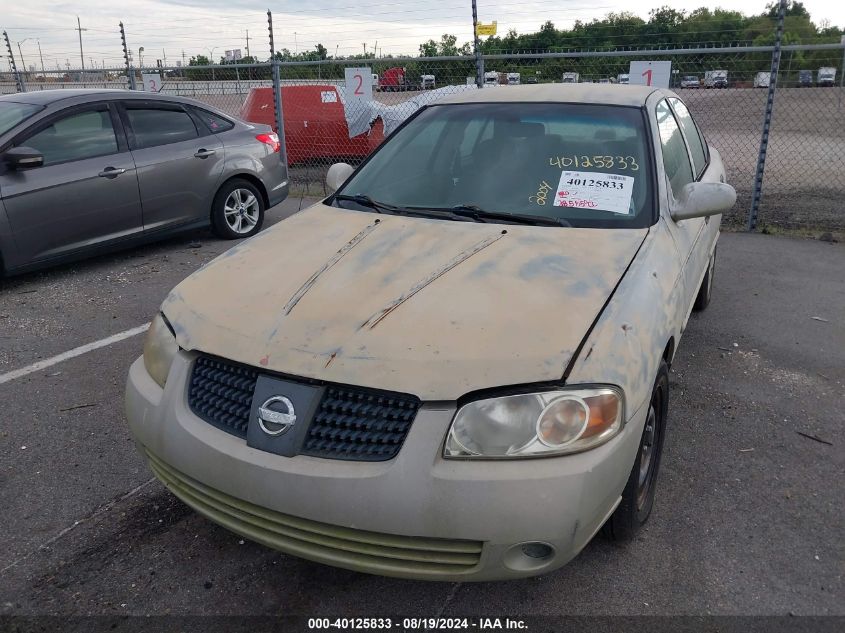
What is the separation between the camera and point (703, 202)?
3131mm

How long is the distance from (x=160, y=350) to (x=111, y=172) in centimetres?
442

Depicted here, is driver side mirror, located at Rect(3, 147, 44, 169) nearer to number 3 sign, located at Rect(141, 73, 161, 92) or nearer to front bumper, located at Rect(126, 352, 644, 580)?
front bumper, located at Rect(126, 352, 644, 580)

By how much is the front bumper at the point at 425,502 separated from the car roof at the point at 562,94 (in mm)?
2031

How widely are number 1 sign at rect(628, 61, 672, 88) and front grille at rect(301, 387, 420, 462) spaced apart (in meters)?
6.96

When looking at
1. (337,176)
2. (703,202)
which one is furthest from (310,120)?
(703,202)

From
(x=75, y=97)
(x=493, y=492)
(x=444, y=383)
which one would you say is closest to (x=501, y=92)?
(x=444, y=383)

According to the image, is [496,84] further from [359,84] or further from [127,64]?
[127,64]

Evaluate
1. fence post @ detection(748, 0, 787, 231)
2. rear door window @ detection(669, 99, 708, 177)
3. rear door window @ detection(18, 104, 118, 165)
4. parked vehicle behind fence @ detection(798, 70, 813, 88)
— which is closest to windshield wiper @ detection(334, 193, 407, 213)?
rear door window @ detection(669, 99, 708, 177)

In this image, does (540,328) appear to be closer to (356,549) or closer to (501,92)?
(356,549)

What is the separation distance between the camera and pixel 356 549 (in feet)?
6.79

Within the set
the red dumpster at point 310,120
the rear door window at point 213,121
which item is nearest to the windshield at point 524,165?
the rear door window at point 213,121

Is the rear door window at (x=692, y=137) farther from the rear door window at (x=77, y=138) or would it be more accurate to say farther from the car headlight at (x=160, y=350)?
the rear door window at (x=77, y=138)

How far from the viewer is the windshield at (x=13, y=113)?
5.93 m

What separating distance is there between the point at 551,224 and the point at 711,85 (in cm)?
854
